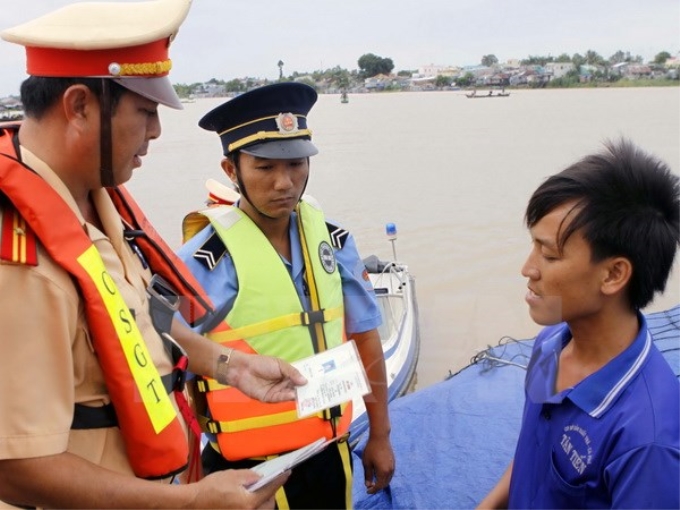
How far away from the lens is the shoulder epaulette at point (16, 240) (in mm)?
988

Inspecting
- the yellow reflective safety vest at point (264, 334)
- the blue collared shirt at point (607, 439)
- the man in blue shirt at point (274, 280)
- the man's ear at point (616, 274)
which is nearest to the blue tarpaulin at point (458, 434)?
the man in blue shirt at point (274, 280)

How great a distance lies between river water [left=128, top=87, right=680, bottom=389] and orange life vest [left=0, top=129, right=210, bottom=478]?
1.05 meters

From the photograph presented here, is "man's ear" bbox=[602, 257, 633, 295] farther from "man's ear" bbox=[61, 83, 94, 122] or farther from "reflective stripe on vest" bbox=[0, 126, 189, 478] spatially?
"man's ear" bbox=[61, 83, 94, 122]

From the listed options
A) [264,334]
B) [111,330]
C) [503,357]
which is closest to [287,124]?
[264,334]

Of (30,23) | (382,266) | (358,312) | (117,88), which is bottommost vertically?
(382,266)

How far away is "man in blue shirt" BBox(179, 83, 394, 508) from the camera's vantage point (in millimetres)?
1758

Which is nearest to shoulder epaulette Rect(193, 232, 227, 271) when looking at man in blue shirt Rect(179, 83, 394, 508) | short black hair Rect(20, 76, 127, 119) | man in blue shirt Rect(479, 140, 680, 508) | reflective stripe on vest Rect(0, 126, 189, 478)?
man in blue shirt Rect(179, 83, 394, 508)

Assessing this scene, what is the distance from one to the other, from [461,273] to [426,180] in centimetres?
651

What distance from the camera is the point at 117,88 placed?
45.9 inches

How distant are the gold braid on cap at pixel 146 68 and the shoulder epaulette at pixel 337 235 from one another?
0.89m

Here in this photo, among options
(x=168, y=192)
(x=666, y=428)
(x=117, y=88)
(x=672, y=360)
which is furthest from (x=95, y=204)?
(x=168, y=192)

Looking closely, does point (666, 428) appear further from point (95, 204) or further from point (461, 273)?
point (461, 273)


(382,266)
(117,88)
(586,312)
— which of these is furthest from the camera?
(382,266)

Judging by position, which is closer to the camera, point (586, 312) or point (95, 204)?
point (586, 312)
